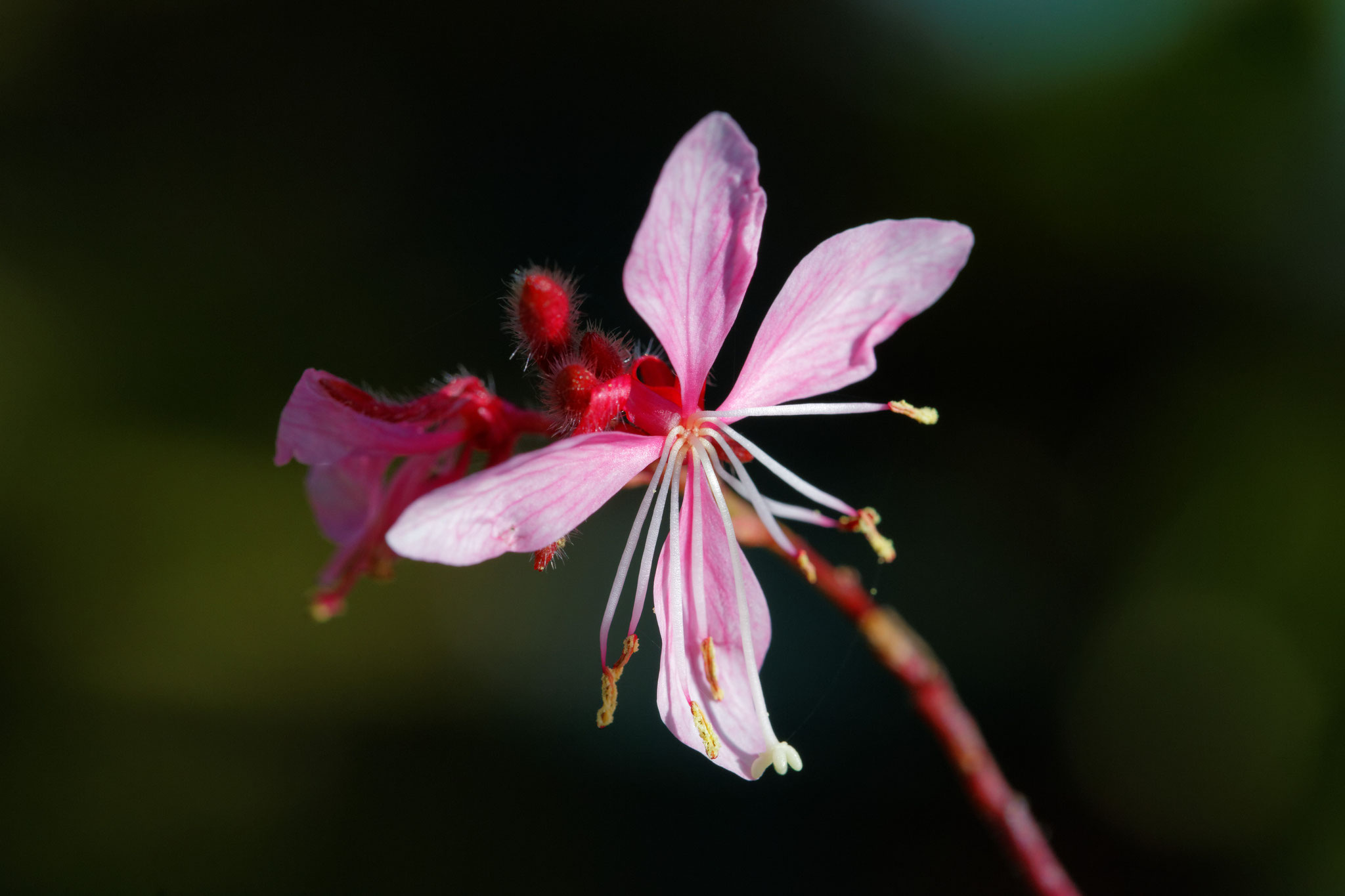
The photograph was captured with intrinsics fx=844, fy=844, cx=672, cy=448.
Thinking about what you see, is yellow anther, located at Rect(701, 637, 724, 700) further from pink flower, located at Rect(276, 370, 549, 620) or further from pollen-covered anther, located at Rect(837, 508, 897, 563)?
Answer: pink flower, located at Rect(276, 370, 549, 620)

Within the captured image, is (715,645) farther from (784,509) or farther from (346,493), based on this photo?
(346,493)

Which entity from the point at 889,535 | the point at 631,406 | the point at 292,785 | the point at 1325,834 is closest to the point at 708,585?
the point at 631,406

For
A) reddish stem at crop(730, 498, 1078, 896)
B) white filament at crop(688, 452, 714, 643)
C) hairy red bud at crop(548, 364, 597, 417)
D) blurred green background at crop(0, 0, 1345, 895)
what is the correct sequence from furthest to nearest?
blurred green background at crop(0, 0, 1345, 895)
reddish stem at crop(730, 498, 1078, 896)
white filament at crop(688, 452, 714, 643)
hairy red bud at crop(548, 364, 597, 417)

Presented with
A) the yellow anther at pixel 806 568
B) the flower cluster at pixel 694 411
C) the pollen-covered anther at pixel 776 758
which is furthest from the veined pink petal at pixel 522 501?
the pollen-covered anther at pixel 776 758

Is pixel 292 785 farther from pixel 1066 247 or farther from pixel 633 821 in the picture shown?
pixel 1066 247

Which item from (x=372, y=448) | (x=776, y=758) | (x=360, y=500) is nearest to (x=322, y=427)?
(x=372, y=448)

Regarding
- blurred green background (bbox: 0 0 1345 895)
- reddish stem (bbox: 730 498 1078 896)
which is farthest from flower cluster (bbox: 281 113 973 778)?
blurred green background (bbox: 0 0 1345 895)

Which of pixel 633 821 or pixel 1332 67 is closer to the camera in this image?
pixel 1332 67
